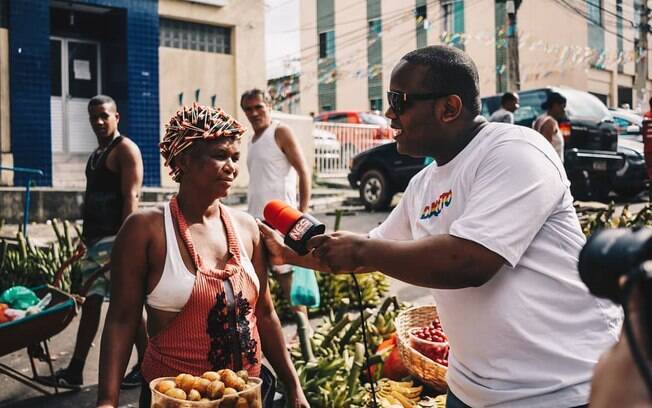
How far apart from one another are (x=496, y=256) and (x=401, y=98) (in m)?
0.64

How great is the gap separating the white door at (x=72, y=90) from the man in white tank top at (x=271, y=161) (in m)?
8.87

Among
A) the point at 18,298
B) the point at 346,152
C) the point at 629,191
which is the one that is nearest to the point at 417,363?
the point at 18,298

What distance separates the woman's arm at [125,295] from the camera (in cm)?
263

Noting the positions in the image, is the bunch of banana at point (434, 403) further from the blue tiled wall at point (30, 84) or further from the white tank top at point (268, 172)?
the blue tiled wall at point (30, 84)

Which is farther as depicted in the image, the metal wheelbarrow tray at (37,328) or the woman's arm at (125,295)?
the metal wheelbarrow tray at (37,328)

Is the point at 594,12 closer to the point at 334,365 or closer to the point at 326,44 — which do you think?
the point at 326,44

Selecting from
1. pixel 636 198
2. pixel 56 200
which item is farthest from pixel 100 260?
pixel 636 198

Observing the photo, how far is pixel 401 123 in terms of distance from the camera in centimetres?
238

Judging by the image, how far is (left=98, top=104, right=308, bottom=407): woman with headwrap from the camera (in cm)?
263

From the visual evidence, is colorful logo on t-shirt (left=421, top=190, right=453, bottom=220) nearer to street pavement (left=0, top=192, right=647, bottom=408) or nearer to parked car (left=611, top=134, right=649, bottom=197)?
street pavement (left=0, top=192, right=647, bottom=408)

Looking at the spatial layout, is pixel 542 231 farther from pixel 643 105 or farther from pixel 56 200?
pixel 643 105

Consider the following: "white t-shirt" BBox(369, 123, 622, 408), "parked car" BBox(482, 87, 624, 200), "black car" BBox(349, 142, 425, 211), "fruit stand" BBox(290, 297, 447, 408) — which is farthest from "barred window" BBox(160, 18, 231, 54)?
"white t-shirt" BBox(369, 123, 622, 408)

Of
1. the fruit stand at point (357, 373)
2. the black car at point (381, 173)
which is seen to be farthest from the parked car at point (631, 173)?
the fruit stand at point (357, 373)

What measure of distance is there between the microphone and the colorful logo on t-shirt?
38 centimetres
